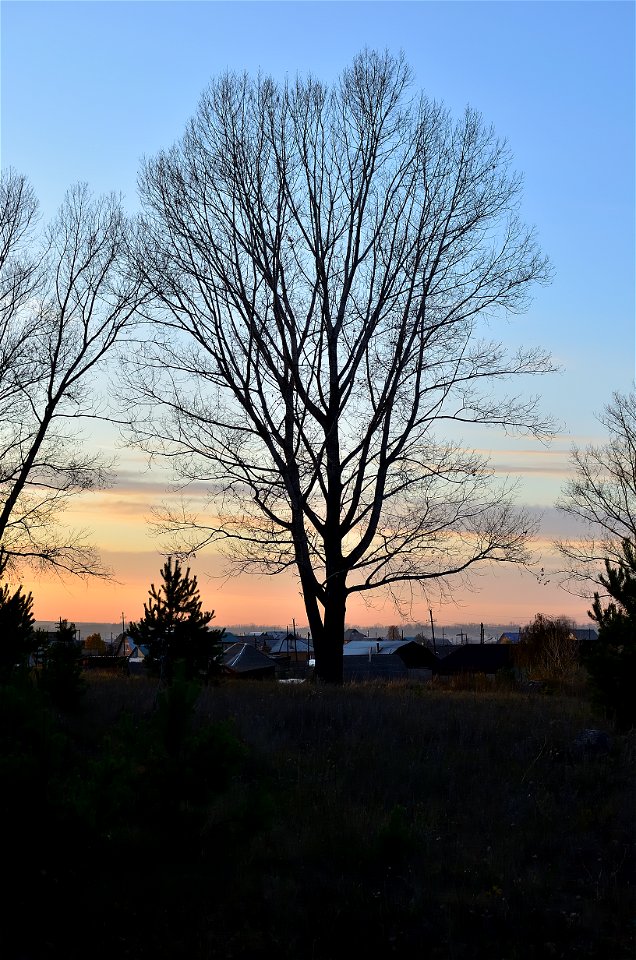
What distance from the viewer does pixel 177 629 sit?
15.4m

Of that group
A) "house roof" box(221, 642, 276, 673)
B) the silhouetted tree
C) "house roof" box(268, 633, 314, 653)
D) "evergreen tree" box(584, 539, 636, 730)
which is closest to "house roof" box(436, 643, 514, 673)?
the silhouetted tree

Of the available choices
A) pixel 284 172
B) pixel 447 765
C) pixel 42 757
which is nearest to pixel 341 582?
pixel 447 765

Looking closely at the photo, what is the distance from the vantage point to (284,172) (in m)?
18.5

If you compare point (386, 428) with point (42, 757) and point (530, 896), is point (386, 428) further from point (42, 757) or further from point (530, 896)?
point (42, 757)

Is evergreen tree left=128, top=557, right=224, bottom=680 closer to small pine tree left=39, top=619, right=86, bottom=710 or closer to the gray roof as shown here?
small pine tree left=39, top=619, right=86, bottom=710

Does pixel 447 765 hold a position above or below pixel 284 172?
below

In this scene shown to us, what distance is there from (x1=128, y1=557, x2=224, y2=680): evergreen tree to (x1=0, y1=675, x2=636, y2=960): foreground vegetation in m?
3.90

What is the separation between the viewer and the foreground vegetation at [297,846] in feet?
21.3

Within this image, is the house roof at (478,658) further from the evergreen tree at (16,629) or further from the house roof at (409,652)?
the evergreen tree at (16,629)

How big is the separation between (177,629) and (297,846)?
733 cm

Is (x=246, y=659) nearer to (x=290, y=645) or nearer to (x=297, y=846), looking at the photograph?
(x=297, y=846)

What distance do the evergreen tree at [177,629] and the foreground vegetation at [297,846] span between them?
12.8ft

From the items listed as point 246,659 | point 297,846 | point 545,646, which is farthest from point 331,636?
point 246,659

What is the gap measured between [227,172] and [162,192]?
1585mm
